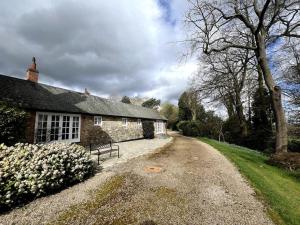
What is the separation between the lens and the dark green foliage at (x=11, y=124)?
794 cm

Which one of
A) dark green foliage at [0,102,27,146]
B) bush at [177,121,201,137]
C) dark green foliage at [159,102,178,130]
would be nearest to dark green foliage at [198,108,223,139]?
bush at [177,121,201,137]

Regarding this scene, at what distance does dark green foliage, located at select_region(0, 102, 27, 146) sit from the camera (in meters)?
7.94

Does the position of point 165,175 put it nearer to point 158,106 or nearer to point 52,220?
point 52,220

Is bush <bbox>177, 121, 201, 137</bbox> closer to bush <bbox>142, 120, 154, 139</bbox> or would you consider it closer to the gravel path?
bush <bbox>142, 120, 154, 139</bbox>

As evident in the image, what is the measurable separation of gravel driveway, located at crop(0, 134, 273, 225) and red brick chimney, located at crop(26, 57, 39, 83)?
38.5 feet

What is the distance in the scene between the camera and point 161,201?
5.11 m

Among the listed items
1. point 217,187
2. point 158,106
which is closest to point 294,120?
point 217,187

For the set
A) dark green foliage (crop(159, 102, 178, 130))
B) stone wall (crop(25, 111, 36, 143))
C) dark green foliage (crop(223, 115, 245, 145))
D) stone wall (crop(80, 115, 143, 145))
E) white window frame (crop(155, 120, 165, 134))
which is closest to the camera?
stone wall (crop(25, 111, 36, 143))

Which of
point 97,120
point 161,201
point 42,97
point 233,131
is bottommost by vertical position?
point 161,201

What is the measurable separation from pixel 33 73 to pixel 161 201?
14960 millimetres

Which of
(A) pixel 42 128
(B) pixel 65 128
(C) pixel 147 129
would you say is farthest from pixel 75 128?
(C) pixel 147 129

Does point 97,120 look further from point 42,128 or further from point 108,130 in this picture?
point 42,128

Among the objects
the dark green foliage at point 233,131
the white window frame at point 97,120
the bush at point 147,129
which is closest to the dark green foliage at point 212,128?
the dark green foliage at point 233,131

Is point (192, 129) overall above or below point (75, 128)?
below
